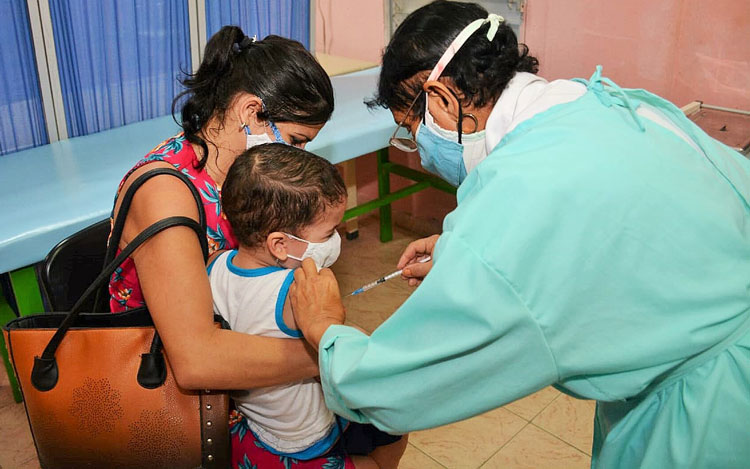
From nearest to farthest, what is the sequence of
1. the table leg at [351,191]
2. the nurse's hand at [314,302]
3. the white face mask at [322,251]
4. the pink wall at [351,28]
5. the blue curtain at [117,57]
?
1. the nurse's hand at [314,302]
2. the white face mask at [322,251]
3. the blue curtain at [117,57]
4. the table leg at [351,191]
5. the pink wall at [351,28]

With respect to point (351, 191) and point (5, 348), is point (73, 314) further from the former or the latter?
point (351, 191)

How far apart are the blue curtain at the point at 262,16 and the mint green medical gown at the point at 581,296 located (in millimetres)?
2589

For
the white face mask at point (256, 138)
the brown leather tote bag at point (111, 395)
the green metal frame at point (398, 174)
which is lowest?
the green metal frame at point (398, 174)

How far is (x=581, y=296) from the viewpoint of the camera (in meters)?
0.93

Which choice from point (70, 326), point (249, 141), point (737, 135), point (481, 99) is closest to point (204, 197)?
point (249, 141)

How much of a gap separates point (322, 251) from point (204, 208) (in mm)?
266

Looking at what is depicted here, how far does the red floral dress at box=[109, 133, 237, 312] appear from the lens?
4.74 feet

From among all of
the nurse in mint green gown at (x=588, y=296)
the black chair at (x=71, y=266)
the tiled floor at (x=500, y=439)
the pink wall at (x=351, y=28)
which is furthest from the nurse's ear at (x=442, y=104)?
the pink wall at (x=351, y=28)

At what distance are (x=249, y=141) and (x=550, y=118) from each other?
2.42ft

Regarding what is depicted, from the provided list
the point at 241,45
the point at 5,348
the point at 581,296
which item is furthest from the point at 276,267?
the point at 5,348

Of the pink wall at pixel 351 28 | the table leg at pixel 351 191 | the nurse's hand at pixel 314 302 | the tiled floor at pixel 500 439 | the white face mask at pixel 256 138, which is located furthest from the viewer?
the pink wall at pixel 351 28

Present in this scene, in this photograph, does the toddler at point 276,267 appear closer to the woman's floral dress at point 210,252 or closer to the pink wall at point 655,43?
the woman's floral dress at point 210,252

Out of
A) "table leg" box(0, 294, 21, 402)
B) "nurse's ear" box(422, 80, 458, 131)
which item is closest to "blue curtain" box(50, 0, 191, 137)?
"table leg" box(0, 294, 21, 402)

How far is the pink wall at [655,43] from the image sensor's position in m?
2.67
